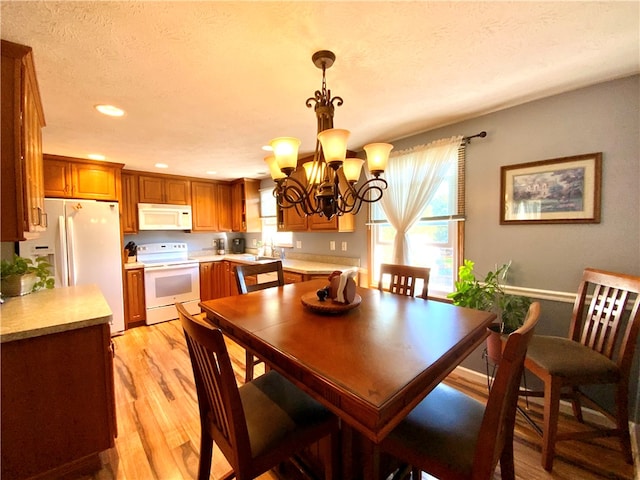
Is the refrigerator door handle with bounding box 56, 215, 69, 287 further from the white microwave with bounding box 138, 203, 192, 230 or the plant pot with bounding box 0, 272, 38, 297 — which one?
the plant pot with bounding box 0, 272, 38, 297

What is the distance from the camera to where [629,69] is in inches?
62.7

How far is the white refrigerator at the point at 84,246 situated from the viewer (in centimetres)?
295

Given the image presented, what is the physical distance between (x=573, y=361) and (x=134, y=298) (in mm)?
4518

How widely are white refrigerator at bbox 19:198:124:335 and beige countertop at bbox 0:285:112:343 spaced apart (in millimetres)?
1378

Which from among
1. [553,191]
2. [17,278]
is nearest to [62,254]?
[17,278]

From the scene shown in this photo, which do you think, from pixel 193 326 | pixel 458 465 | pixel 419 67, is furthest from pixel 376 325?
pixel 419 67

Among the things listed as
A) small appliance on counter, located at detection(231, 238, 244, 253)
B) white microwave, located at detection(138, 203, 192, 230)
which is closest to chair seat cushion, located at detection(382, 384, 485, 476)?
white microwave, located at detection(138, 203, 192, 230)

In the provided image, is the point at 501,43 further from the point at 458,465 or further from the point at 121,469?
the point at 121,469

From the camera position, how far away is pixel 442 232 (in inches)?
100.0

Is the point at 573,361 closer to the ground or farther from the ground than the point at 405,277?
closer to the ground

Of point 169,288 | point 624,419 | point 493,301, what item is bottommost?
point 624,419

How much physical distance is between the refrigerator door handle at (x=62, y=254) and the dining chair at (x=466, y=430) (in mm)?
3709

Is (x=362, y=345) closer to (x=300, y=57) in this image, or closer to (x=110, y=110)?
(x=300, y=57)

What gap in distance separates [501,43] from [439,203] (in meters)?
1.38
